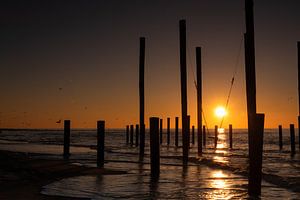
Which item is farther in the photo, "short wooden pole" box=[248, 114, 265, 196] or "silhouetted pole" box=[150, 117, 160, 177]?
"silhouetted pole" box=[150, 117, 160, 177]

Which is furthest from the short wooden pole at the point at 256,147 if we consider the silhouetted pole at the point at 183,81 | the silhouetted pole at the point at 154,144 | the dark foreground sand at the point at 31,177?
the silhouetted pole at the point at 183,81

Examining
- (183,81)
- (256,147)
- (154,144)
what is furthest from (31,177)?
(183,81)

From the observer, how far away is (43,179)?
10039 millimetres

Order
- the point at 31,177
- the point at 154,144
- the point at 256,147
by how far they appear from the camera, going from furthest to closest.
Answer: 1. the point at 154,144
2. the point at 31,177
3. the point at 256,147

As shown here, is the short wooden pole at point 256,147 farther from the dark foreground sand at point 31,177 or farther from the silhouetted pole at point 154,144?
the dark foreground sand at point 31,177

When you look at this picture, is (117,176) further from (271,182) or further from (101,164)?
(271,182)

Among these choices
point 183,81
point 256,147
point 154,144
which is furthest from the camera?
point 183,81

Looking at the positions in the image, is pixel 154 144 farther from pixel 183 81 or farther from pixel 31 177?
pixel 183 81

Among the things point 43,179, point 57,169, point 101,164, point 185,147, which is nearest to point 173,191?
point 43,179

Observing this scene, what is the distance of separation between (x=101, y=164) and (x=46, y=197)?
671 cm

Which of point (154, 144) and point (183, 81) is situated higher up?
point (183, 81)

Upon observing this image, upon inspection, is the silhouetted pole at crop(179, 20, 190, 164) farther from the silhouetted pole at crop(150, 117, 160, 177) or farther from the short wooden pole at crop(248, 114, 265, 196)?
the short wooden pole at crop(248, 114, 265, 196)

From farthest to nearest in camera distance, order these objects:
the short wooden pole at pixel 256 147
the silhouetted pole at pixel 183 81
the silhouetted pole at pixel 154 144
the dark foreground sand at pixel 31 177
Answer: the silhouetted pole at pixel 183 81 → the silhouetted pole at pixel 154 144 → the short wooden pole at pixel 256 147 → the dark foreground sand at pixel 31 177

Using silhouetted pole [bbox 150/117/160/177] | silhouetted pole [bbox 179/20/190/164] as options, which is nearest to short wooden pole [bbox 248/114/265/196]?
→ silhouetted pole [bbox 150/117/160/177]
